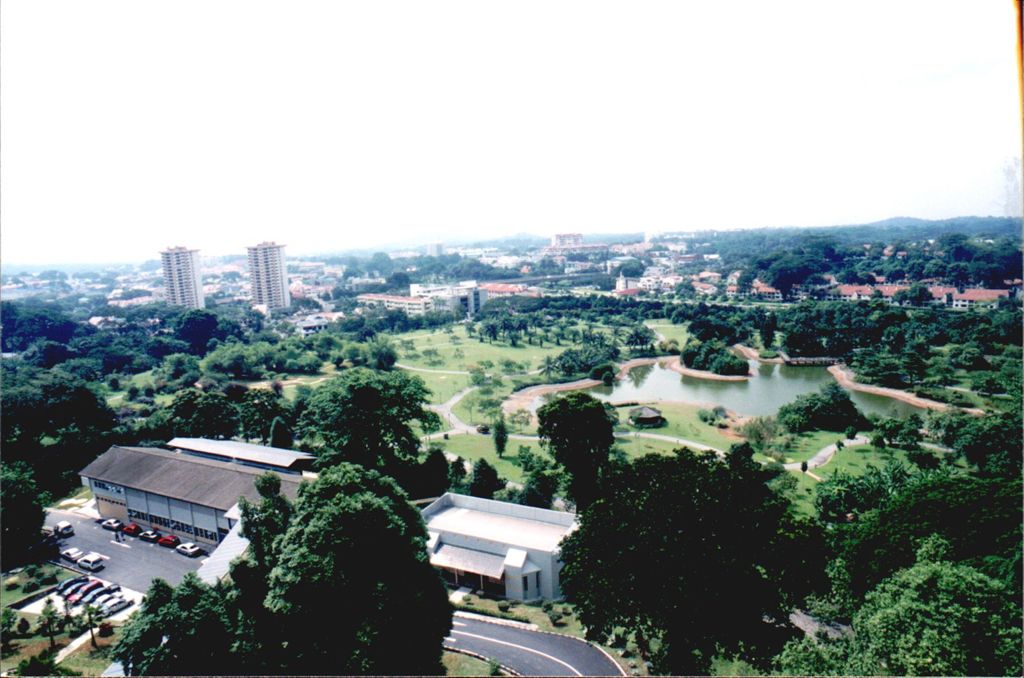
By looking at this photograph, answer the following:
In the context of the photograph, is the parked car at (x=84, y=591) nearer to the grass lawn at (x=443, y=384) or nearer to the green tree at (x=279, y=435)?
the green tree at (x=279, y=435)

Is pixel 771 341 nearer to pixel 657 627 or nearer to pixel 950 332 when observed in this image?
pixel 950 332

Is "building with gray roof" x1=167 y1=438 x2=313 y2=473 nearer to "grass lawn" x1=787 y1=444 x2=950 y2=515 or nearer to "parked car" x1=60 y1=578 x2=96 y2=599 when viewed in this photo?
"parked car" x1=60 y1=578 x2=96 y2=599

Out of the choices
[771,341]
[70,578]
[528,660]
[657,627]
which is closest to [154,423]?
[70,578]

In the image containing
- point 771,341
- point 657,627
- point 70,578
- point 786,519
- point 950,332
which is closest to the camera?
point 657,627

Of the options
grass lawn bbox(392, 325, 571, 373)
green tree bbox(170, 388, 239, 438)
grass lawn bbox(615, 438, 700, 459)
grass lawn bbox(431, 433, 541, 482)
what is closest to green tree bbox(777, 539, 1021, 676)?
grass lawn bbox(431, 433, 541, 482)

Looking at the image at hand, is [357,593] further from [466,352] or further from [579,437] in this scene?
[466,352]

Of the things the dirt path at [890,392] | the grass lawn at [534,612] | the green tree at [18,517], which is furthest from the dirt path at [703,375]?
the green tree at [18,517]
